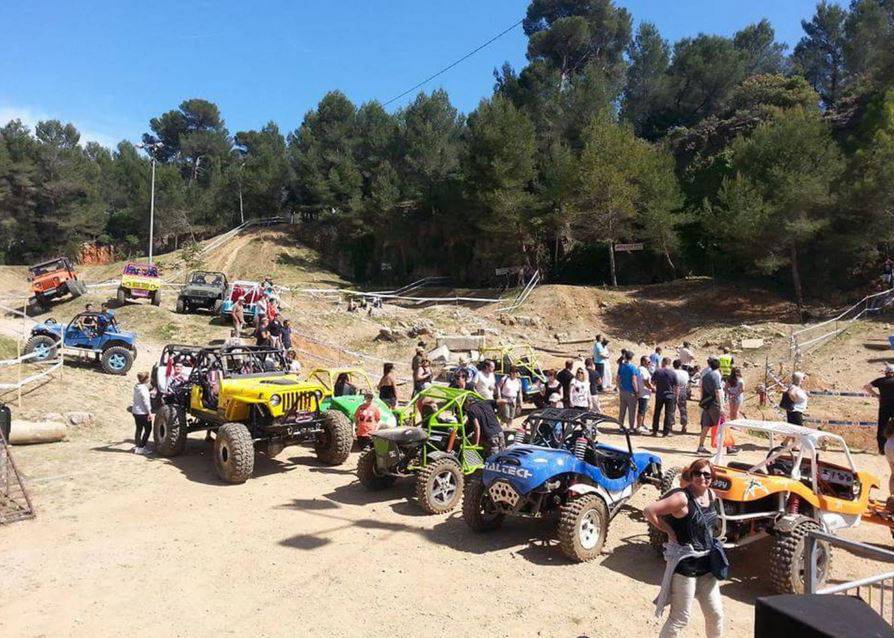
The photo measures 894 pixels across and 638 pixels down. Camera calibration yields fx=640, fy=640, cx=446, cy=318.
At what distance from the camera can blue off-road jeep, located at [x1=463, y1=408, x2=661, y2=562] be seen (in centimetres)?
650

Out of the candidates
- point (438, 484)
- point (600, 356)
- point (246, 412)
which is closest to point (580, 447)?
point (438, 484)

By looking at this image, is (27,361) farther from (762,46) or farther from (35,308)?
(762,46)

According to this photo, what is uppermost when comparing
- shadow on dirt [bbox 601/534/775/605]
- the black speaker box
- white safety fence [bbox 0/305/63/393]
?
the black speaker box

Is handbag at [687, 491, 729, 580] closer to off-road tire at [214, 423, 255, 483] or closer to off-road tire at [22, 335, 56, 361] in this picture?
off-road tire at [214, 423, 255, 483]

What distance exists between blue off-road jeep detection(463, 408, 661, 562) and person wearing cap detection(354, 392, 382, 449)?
9.75 feet

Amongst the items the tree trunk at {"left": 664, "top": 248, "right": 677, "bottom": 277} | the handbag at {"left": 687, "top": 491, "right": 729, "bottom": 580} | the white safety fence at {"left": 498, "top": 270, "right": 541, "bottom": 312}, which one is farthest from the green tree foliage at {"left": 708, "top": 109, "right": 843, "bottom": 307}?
the handbag at {"left": 687, "top": 491, "right": 729, "bottom": 580}

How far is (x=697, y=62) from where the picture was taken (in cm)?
5088

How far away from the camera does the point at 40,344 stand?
1557 cm

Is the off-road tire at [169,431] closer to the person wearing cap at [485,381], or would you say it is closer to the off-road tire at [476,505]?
the person wearing cap at [485,381]

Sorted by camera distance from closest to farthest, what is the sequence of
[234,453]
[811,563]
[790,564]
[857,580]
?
[857,580]
[811,563]
[790,564]
[234,453]

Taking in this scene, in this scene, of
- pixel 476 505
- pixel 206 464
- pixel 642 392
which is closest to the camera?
pixel 476 505

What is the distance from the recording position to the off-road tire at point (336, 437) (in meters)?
10.0

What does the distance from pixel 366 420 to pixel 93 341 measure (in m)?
9.64

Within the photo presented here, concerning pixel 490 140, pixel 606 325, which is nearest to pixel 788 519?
pixel 606 325
